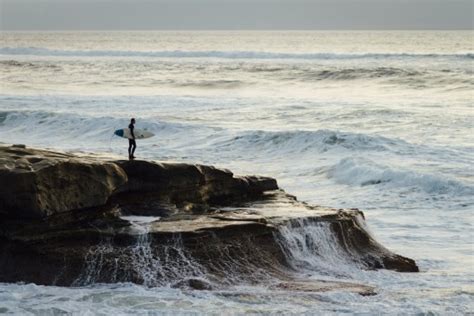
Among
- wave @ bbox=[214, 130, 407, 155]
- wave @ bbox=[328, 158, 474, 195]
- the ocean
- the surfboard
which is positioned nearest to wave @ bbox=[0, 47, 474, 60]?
the ocean

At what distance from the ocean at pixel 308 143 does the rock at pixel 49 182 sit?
1080 mm

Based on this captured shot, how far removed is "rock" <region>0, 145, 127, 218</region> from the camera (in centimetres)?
1078

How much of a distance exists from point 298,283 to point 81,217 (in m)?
3.22

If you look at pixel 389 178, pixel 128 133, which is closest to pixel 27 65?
pixel 389 178

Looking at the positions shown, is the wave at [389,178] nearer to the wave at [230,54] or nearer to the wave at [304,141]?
the wave at [304,141]

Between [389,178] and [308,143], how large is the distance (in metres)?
6.52

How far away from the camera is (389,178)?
20578mm

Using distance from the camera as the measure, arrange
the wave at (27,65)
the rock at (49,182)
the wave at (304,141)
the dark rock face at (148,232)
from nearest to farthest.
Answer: the rock at (49,182)
the dark rock face at (148,232)
the wave at (304,141)
the wave at (27,65)

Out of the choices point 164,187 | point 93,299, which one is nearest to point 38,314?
point 93,299

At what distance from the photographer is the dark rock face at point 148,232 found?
11.0m

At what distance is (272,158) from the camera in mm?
25250

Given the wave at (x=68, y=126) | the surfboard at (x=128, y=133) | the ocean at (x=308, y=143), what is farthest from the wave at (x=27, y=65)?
the surfboard at (x=128, y=133)

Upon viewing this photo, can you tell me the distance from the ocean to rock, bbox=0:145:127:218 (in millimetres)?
1080

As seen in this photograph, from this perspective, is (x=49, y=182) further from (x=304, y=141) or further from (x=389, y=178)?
(x=304, y=141)
